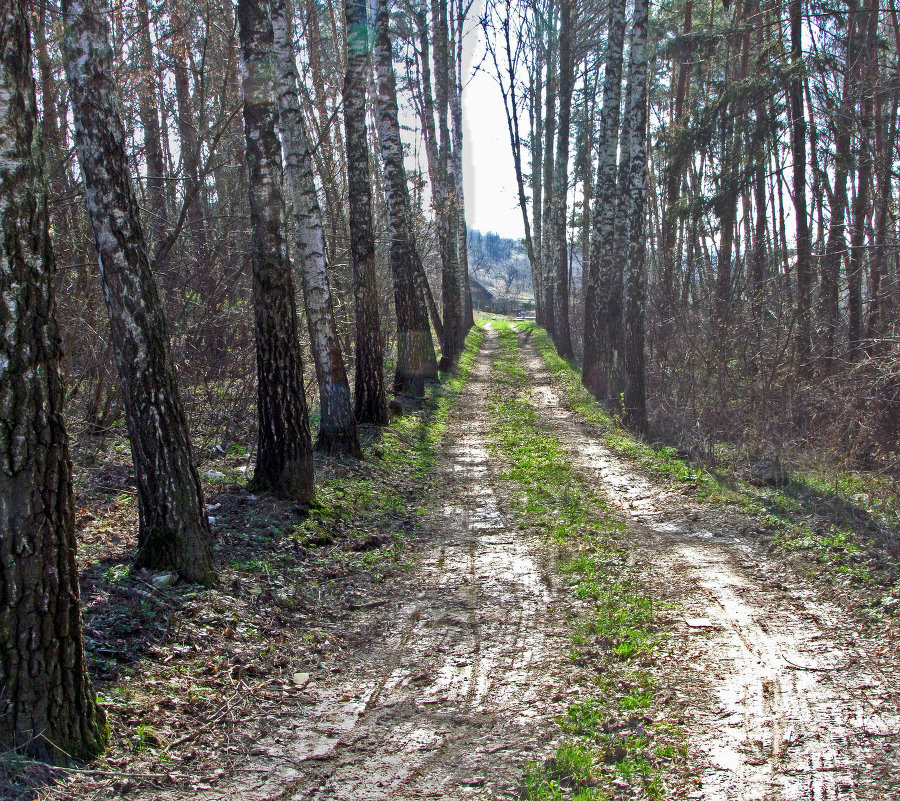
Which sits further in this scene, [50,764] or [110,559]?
[110,559]

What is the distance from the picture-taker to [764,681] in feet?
15.2

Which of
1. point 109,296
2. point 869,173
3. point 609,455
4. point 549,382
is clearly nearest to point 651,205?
point 549,382

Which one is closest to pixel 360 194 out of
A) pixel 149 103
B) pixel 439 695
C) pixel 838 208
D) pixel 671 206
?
pixel 149 103

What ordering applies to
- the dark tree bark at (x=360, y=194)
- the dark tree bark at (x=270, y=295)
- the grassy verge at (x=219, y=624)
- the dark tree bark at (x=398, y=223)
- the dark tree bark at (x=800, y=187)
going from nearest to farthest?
1. the grassy verge at (x=219, y=624)
2. the dark tree bark at (x=270, y=295)
3. the dark tree bark at (x=360, y=194)
4. the dark tree bark at (x=800, y=187)
5. the dark tree bark at (x=398, y=223)

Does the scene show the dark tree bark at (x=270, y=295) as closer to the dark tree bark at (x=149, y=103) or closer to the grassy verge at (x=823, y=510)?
the dark tree bark at (x=149, y=103)

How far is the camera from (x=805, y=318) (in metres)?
13.5

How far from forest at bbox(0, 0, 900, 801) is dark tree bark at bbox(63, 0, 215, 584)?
0.9 inches

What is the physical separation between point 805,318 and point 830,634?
9.53m

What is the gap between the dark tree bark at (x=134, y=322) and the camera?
16.8 ft

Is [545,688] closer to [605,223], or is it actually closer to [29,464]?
[29,464]

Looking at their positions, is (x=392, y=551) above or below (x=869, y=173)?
below

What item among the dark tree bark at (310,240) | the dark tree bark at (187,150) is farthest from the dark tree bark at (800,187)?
the dark tree bark at (187,150)

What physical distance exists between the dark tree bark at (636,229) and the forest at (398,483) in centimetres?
7

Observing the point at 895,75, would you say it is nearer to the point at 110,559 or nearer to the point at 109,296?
the point at 109,296
